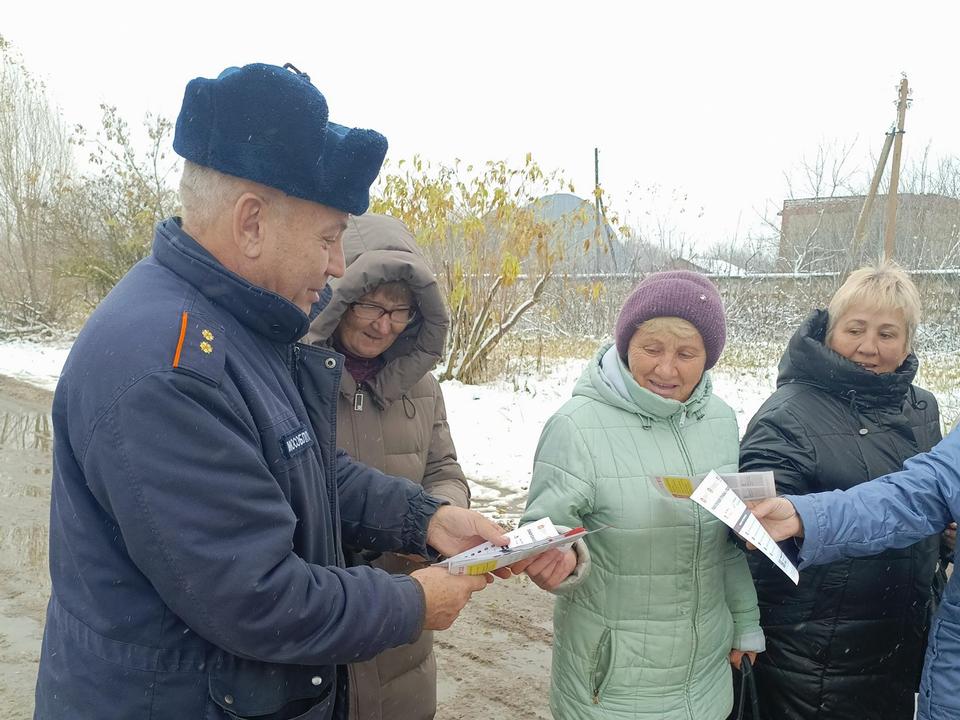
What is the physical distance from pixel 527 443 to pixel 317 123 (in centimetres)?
671

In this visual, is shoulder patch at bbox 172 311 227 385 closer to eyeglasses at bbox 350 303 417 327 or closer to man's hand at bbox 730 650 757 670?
eyeglasses at bbox 350 303 417 327

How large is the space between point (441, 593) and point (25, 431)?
8.95 meters

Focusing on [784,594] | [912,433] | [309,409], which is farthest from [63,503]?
[912,433]

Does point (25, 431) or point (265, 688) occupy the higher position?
point (265, 688)

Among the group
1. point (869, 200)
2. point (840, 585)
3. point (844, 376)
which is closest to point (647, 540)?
point (840, 585)

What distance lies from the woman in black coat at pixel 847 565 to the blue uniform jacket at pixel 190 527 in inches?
62.0

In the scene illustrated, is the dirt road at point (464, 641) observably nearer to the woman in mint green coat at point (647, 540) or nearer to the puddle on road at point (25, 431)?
the woman in mint green coat at point (647, 540)

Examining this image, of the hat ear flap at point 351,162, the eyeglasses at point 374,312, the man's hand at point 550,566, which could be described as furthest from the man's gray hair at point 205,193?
the man's hand at point 550,566

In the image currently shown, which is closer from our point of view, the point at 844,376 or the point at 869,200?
the point at 844,376

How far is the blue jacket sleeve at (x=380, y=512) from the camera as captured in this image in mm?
2059

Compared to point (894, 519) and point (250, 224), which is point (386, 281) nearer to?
point (250, 224)

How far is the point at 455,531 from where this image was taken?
6.88ft

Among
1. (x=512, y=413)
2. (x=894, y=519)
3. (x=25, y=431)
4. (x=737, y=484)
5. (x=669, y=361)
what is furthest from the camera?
(x=512, y=413)

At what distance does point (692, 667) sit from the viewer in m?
2.21
